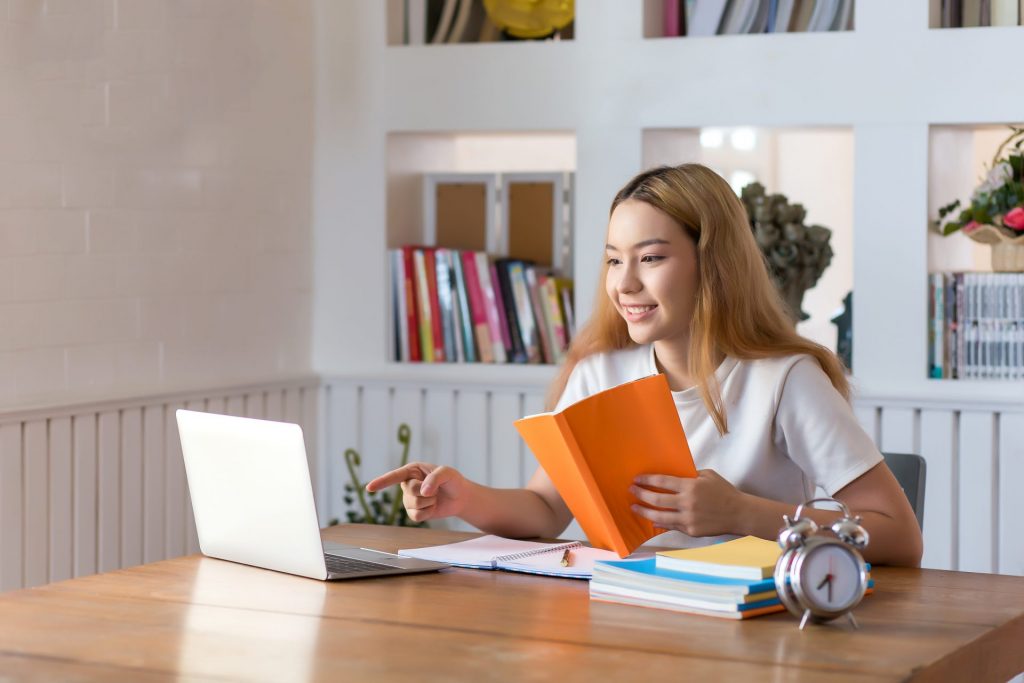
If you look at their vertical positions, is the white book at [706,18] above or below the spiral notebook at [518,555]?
above

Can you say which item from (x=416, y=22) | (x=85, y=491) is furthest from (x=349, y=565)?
(x=416, y=22)

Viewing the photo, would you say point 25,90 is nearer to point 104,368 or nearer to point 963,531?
point 104,368

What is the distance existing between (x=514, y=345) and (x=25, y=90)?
146 cm

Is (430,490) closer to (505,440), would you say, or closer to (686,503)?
(686,503)

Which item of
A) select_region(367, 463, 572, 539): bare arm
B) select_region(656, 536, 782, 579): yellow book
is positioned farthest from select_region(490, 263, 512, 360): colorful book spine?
select_region(656, 536, 782, 579): yellow book

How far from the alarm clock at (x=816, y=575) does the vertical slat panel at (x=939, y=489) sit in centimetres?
195

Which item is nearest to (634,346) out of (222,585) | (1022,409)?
(222,585)

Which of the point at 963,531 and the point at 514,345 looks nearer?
the point at 963,531

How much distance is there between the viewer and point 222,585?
71.2 inches

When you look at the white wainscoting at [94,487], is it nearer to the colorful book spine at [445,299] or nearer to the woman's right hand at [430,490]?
the colorful book spine at [445,299]

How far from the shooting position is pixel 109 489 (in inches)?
129

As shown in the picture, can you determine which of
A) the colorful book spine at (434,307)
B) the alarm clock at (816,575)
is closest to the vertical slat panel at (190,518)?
the colorful book spine at (434,307)

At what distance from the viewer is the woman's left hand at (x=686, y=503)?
183cm

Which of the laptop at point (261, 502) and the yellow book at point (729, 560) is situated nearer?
the yellow book at point (729, 560)
